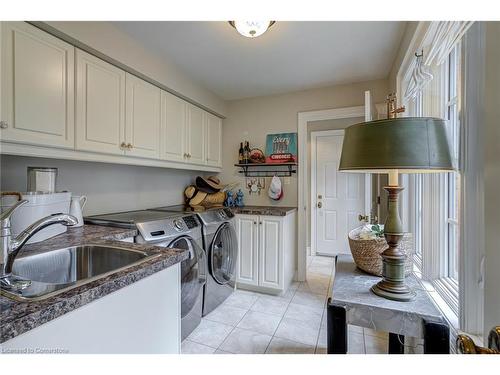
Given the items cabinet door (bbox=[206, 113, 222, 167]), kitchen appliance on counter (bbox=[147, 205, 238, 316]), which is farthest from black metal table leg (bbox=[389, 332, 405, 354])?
cabinet door (bbox=[206, 113, 222, 167])

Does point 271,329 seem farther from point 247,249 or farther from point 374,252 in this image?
point 374,252

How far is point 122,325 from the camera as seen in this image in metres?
0.82

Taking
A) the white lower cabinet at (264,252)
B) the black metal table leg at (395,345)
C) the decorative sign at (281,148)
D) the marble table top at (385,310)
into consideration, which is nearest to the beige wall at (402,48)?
the decorative sign at (281,148)

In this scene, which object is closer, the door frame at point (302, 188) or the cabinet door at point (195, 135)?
the cabinet door at point (195, 135)

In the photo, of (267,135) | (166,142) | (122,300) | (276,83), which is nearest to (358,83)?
(276,83)

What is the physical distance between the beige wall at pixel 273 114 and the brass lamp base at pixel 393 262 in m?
2.03

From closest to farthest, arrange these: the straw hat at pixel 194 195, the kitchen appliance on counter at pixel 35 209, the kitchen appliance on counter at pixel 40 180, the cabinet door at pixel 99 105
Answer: the kitchen appliance on counter at pixel 35 209, the kitchen appliance on counter at pixel 40 180, the cabinet door at pixel 99 105, the straw hat at pixel 194 195

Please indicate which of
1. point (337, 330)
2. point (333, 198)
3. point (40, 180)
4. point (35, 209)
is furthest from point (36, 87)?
point (333, 198)

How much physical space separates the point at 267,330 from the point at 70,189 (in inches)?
75.9

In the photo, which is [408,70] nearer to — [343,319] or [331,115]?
[331,115]

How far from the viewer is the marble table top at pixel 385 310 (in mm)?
836

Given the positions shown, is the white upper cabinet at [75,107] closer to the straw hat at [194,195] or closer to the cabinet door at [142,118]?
the cabinet door at [142,118]

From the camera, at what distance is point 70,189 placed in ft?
6.02

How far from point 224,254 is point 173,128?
1392mm
